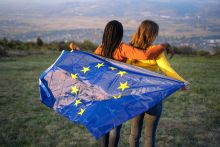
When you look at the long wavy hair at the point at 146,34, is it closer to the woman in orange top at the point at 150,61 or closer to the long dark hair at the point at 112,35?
the woman in orange top at the point at 150,61

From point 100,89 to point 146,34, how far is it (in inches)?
32.9

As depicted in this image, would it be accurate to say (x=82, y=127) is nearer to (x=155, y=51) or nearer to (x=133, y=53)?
(x=133, y=53)

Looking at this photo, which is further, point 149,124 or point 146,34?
point 149,124

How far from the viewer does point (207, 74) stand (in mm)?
15414

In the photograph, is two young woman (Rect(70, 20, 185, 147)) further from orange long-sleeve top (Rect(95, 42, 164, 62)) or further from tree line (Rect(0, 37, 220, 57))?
tree line (Rect(0, 37, 220, 57))

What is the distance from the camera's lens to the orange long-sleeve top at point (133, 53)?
13.9 feet

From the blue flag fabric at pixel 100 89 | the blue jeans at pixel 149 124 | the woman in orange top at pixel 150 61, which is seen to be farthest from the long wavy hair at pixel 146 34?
the blue jeans at pixel 149 124

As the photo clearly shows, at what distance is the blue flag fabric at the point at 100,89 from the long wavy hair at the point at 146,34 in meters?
0.29

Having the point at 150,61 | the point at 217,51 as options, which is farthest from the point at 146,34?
the point at 217,51

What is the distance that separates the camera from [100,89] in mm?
4410

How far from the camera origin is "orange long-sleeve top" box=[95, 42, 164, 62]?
4.24 m

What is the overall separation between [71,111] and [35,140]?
6.70 ft

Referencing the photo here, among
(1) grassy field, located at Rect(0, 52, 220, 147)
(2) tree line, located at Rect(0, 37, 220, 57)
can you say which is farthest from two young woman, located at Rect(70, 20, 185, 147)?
(2) tree line, located at Rect(0, 37, 220, 57)

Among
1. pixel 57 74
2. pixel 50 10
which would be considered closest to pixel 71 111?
pixel 57 74
